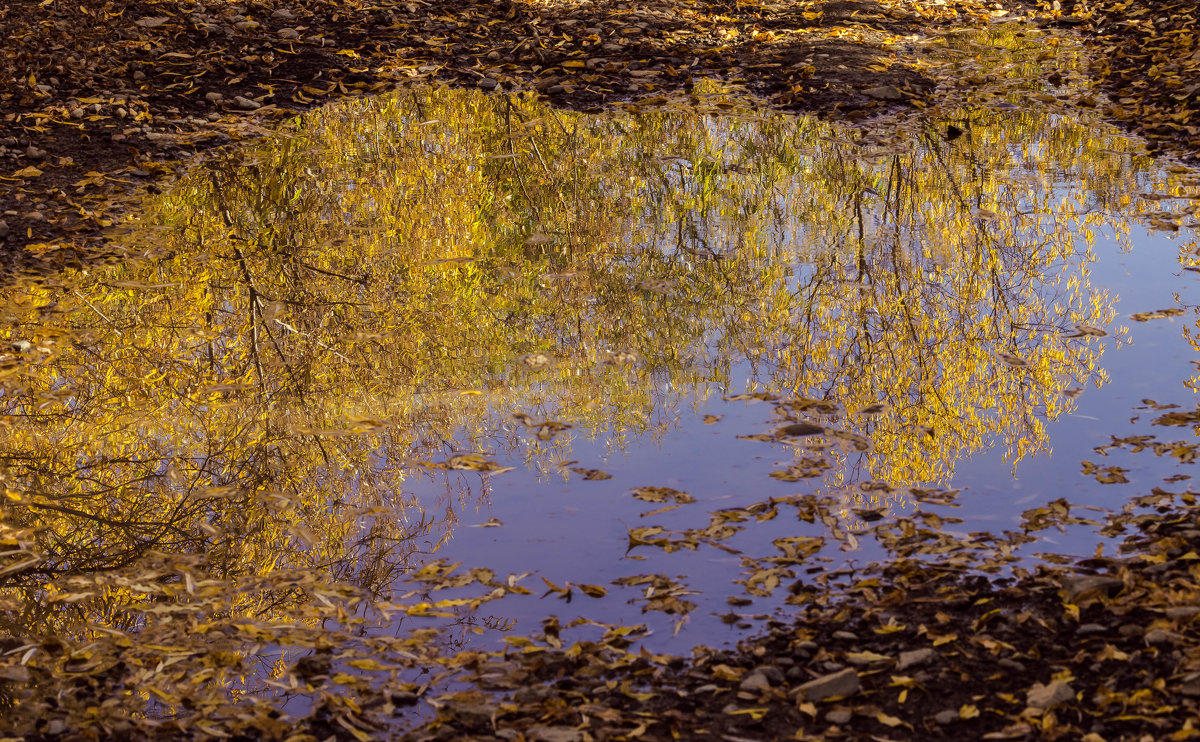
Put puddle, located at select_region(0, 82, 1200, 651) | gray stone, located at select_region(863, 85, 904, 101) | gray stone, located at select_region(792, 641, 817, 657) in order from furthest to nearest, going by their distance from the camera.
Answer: gray stone, located at select_region(863, 85, 904, 101) → puddle, located at select_region(0, 82, 1200, 651) → gray stone, located at select_region(792, 641, 817, 657)

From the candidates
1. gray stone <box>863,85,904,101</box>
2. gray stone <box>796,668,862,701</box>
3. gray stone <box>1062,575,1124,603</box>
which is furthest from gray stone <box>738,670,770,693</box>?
gray stone <box>863,85,904,101</box>

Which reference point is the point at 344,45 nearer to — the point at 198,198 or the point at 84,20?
the point at 84,20

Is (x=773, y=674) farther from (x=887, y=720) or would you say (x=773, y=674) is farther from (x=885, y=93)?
(x=885, y=93)

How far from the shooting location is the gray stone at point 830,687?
306 cm

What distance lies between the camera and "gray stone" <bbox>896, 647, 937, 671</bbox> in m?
3.17

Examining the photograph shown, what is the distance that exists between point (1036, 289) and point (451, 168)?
425 centimetres

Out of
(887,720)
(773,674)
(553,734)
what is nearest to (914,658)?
(887,720)

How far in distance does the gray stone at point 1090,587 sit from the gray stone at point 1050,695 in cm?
53

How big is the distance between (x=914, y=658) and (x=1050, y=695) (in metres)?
0.41

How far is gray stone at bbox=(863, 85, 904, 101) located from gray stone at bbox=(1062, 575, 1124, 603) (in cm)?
611

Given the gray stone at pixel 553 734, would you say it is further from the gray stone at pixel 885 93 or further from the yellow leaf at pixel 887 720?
the gray stone at pixel 885 93

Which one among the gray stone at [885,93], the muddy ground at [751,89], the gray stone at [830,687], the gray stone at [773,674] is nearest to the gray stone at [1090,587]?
the muddy ground at [751,89]

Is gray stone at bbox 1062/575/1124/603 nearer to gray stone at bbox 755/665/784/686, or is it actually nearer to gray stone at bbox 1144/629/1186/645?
gray stone at bbox 1144/629/1186/645

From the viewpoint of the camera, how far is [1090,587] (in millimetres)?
3391
